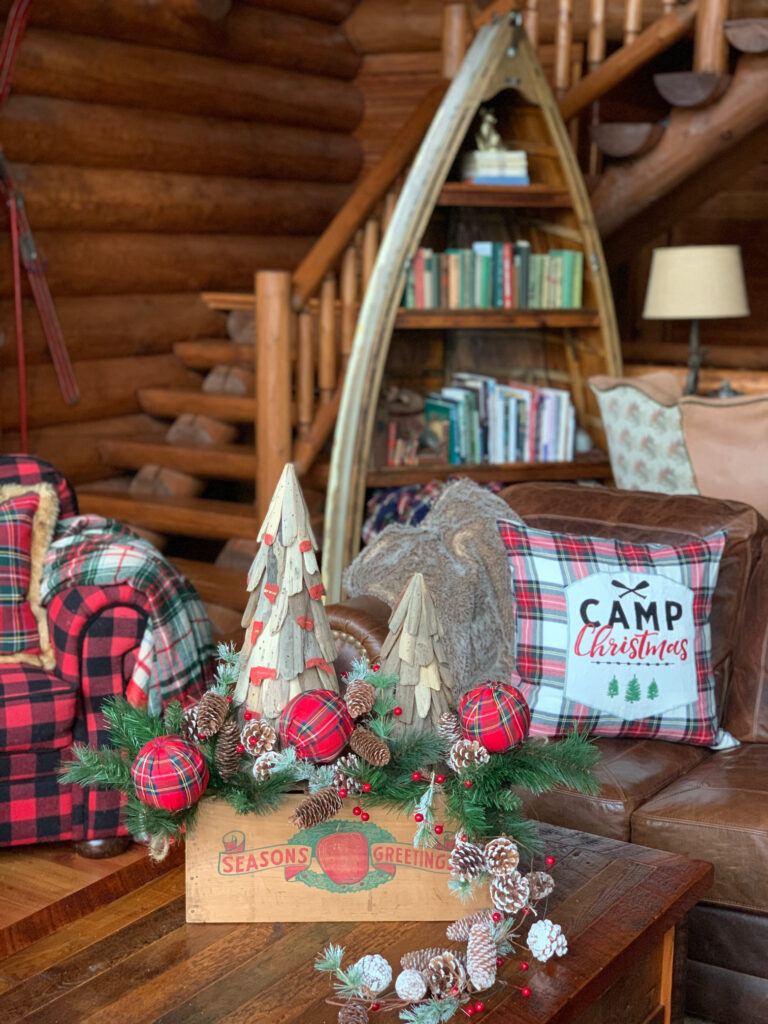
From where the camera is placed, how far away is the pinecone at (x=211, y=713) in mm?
1488

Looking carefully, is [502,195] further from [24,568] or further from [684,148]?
[24,568]

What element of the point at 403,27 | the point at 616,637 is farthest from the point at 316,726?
the point at 403,27

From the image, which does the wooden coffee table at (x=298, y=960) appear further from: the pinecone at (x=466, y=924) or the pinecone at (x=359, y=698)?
the pinecone at (x=359, y=698)

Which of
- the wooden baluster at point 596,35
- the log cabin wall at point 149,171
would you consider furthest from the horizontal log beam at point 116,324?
the wooden baluster at point 596,35

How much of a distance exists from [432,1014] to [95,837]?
1.21 m

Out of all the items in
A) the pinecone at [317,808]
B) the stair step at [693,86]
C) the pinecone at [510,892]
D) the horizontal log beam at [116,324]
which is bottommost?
the pinecone at [510,892]

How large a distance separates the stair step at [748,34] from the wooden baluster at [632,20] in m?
0.36

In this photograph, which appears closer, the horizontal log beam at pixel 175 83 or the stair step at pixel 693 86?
the stair step at pixel 693 86

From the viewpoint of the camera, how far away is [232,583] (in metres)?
4.10

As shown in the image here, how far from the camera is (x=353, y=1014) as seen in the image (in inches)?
51.2

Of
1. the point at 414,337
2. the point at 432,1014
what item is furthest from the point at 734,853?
the point at 414,337

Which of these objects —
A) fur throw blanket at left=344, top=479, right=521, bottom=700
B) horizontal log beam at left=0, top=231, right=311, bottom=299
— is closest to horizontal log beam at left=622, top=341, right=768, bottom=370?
horizontal log beam at left=0, top=231, right=311, bottom=299

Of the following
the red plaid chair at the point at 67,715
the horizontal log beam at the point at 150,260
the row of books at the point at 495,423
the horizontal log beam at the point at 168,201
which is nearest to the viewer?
the red plaid chair at the point at 67,715

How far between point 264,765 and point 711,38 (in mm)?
3553
